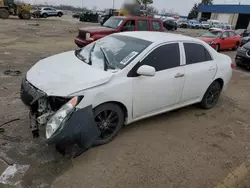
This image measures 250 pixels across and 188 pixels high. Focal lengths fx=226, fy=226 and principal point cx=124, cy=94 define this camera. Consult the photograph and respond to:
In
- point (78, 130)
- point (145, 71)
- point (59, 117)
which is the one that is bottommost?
point (78, 130)

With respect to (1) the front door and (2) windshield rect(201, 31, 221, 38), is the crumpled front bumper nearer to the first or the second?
(1) the front door

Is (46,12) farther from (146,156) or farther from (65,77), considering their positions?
(146,156)

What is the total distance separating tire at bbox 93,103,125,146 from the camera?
3162 millimetres

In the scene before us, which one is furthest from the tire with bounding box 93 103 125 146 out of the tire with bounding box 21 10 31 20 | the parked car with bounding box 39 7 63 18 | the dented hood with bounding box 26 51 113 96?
the parked car with bounding box 39 7 63 18

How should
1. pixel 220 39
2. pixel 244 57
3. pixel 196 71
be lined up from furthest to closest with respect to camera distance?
pixel 220 39 < pixel 244 57 < pixel 196 71

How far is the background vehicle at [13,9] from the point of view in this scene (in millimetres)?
27016

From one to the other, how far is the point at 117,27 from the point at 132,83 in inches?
288

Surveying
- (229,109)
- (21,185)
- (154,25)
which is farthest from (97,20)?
(21,185)

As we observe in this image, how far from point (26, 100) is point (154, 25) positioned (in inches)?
347

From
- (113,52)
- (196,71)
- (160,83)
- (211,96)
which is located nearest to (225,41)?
(211,96)

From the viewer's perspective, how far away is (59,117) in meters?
2.71

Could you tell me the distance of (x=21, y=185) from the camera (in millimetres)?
2566

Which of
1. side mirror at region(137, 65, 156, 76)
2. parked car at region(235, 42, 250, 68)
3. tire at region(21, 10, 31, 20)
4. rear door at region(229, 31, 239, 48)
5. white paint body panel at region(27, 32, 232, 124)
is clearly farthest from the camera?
tire at region(21, 10, 31, 20)

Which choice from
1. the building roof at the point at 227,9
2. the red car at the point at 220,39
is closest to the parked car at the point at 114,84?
the red car at the point at 220,39
